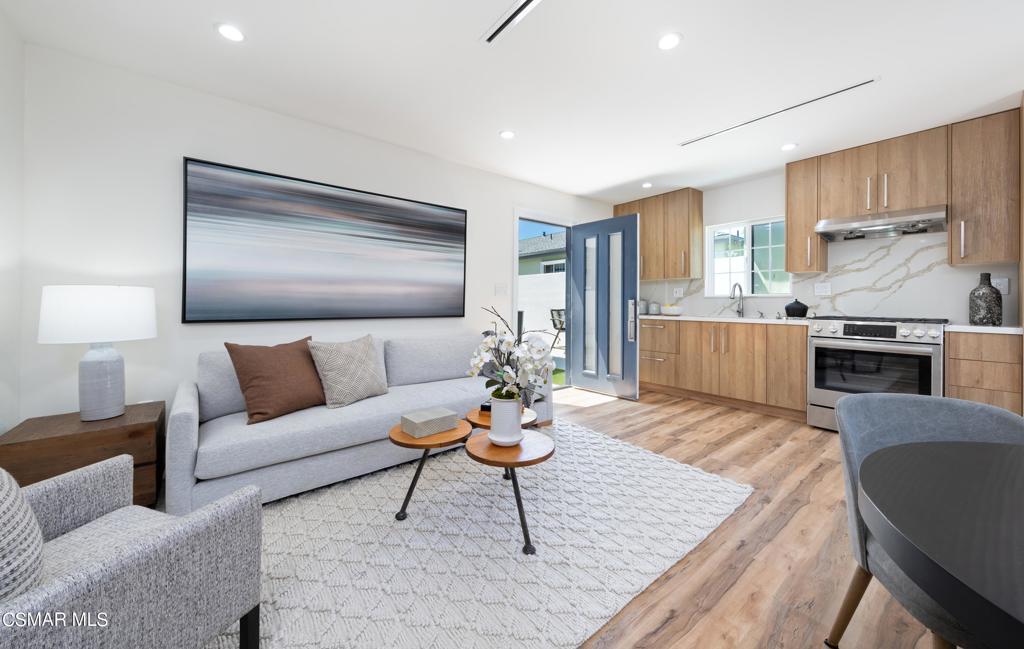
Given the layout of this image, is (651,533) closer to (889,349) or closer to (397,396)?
(397,396)

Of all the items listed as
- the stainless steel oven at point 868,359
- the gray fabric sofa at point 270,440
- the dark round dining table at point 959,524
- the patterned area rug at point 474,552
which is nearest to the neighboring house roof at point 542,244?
the stainless steel oven at point 868,359

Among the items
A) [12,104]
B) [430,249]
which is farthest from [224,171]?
[430,249]

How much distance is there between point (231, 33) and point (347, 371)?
196 cm

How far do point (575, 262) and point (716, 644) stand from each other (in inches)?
163

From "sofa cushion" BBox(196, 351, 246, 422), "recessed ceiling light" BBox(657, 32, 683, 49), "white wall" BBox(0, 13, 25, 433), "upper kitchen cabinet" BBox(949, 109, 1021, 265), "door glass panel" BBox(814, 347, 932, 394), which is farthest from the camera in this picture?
"door glass panel" BBox(814, 347, 932, 394)

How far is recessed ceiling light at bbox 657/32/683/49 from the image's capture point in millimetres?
2047

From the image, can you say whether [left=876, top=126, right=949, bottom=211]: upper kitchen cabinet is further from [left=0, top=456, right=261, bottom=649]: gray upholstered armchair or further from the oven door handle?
[left=0, top=456, right=261, bottom=649]: gray upholstered armchair

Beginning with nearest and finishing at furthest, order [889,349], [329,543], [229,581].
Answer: [229,581] → [329,543] → [889,349]

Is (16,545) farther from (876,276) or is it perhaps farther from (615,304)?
(876,276)

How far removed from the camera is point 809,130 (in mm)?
3174

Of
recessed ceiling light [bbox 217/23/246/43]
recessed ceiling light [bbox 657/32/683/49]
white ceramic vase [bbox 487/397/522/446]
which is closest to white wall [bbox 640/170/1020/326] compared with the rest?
recessed ceiling light [bbox 657/32/683/49]

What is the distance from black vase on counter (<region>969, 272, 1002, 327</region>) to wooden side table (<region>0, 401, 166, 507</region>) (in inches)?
216

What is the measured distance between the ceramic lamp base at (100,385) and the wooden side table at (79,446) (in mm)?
50

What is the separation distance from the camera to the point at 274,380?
2.34 metres
